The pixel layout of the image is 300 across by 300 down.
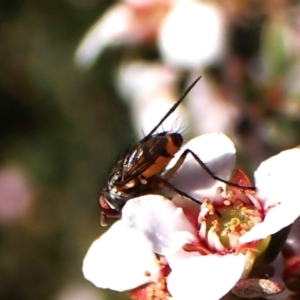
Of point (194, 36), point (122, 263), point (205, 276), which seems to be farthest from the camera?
point (194, 36)

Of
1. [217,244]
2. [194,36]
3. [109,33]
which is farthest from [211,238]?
[109,33]

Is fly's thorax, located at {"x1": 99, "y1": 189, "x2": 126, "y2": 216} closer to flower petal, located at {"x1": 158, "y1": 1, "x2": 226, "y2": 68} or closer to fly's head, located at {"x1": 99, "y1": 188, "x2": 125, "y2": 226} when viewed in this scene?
fly's head, located at {"x1": 99, "y1": 188, "x2": 125, "y2": 226}

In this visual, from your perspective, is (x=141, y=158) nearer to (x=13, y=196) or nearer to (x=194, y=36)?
(x=194, y=36)

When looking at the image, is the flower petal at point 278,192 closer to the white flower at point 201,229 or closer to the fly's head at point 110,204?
the white flower at point 201,229

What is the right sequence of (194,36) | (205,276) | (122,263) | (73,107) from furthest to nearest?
1. (73,107)
2. (194,36)
3. (122,263)
4. (205,276)

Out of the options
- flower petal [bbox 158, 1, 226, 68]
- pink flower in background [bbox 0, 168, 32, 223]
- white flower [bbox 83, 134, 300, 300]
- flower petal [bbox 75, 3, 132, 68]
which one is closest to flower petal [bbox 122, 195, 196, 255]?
white flower [bbox 83, 134, 300, 300]

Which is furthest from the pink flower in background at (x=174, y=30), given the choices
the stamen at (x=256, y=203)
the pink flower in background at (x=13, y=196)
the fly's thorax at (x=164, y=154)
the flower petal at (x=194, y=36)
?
the pink flower in background at (x=13, y=196)
